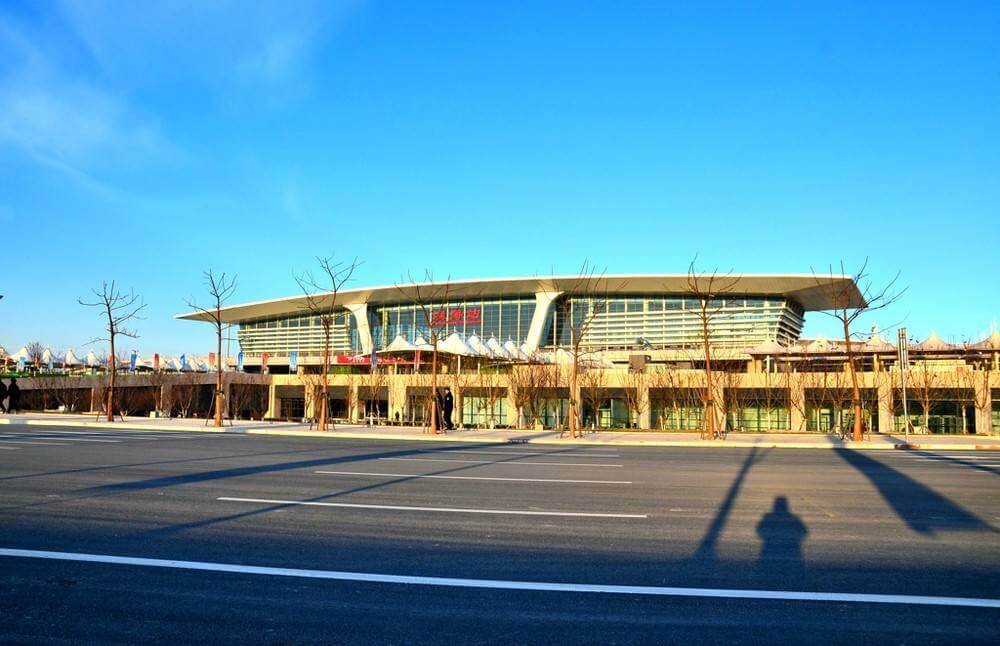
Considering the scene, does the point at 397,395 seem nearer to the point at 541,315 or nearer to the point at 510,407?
the point at 510,407

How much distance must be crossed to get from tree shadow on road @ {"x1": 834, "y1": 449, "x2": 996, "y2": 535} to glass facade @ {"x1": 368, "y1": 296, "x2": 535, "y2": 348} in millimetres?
66025

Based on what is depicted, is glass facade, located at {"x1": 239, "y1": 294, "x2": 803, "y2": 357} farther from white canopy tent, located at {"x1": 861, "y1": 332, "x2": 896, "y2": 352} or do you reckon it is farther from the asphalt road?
the asphalt road

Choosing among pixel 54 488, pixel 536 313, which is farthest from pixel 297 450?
pixel 536 313

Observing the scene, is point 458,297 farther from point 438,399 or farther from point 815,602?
point 815,602

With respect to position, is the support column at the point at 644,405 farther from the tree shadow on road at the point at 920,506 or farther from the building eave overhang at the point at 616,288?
the tree shadow on road at the point at 920,506

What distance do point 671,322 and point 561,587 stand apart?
72160 mm

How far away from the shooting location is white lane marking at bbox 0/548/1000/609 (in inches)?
219

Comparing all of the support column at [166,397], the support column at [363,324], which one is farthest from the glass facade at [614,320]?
the support column at [166,397]

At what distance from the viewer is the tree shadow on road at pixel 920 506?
8641 mm

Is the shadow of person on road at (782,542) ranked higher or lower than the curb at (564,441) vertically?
higher

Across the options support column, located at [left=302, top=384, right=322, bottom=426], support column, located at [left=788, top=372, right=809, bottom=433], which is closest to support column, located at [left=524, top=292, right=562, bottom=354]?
support column, located at [left=302, top=384, right=322, bottom=426]

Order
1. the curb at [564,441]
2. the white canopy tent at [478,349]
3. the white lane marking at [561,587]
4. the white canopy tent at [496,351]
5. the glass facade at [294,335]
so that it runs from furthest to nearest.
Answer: the glass facade at [294,335] → the white canopy tent at [496,351] → the white canopy tent at [478,349] → the curb at [564,441] → the white lane marking at [561,587]

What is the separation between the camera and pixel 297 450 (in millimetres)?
19281

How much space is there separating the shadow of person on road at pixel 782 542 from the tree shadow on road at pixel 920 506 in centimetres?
136
